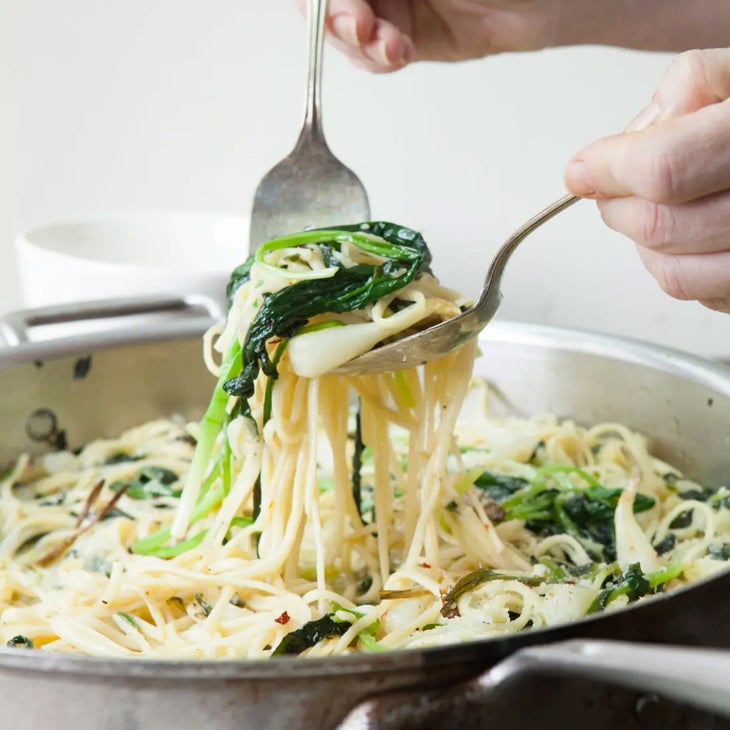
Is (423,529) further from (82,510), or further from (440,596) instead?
(82,510)

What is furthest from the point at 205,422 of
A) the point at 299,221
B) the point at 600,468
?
the point at 600,468

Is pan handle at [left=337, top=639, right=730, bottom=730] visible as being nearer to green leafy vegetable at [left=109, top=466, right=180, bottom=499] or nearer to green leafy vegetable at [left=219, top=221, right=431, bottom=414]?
green leafy vegetable at [left=219, top=221, right=431, bottom=414]

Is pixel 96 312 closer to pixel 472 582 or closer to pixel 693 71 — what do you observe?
pixel 472 582

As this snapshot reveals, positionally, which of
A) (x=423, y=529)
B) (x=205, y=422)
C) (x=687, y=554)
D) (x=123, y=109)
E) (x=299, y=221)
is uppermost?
(x=123, y=109)

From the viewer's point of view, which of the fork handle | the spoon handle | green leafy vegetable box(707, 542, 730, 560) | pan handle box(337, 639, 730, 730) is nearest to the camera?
pan handle box(337, 639, 730, 730)

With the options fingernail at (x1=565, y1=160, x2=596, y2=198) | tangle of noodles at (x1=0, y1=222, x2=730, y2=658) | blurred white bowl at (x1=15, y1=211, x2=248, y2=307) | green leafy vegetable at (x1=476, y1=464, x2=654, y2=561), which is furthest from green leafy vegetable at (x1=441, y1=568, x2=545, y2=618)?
Result: blurred white bowl at (x1=15, y1=211, x2=248, y2=307)

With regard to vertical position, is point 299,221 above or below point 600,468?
above

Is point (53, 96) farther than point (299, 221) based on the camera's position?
Yes
